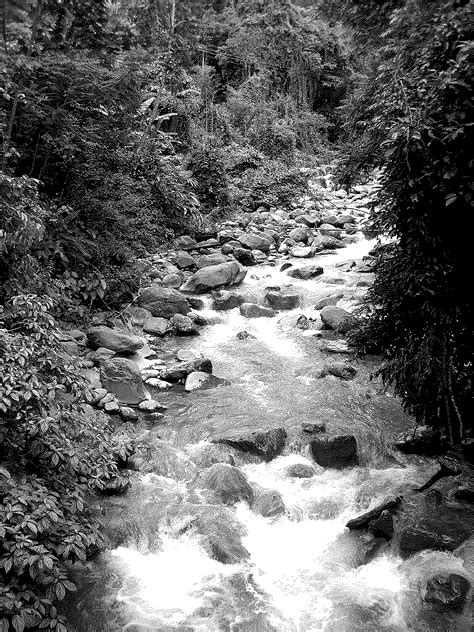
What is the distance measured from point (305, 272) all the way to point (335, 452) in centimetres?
698

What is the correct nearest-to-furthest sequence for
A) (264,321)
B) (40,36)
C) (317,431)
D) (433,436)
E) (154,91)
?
(433,436) < (317,431) < (40,36) < (264,321) < (154,91)

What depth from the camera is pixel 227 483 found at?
18.6 feet

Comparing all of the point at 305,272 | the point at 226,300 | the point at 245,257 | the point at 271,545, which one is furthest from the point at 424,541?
the point at 245,257

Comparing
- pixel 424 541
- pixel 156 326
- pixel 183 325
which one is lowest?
pixel 156 326

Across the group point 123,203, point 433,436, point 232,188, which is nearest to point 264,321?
point 123,203

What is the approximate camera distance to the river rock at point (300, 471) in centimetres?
601

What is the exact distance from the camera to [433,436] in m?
6.29

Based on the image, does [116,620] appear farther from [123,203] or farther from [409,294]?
[123,203]

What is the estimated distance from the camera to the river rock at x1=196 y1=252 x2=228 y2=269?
12.7m

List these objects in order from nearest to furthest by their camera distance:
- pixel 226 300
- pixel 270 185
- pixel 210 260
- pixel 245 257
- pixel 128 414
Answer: pixel 128 414, pixel 226 300, pixel 210 260, pixel 245 257, pixel 270 185

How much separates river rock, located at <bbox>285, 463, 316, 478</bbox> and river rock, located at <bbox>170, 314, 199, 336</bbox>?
4.30 metres

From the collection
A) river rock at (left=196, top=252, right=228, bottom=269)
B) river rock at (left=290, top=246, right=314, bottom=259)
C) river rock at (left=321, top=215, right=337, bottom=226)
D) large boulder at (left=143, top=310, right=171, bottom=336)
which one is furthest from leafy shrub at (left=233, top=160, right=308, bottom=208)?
large boulder at (left=143, top=310, right=171, bottom=336)

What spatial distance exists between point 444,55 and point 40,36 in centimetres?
585

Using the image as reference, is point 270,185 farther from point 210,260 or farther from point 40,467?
point 40,467
